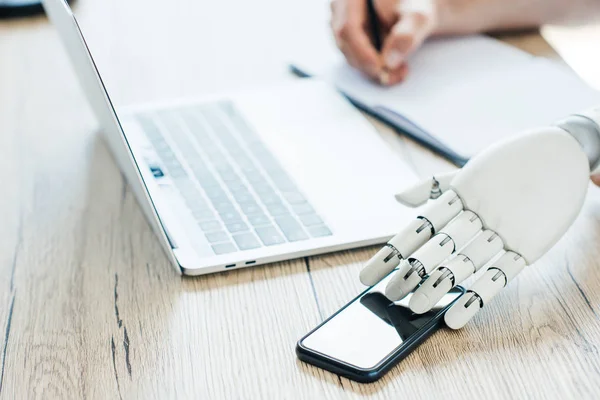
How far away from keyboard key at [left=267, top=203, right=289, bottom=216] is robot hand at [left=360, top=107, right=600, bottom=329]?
13 cm

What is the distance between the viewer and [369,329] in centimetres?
53

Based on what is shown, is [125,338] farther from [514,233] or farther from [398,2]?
[398,2]

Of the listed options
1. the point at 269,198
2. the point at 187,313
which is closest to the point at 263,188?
the point at 269,198

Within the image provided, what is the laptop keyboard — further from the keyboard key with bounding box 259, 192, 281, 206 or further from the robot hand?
the robot hand

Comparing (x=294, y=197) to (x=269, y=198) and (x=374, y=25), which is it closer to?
(x=269, y=198)

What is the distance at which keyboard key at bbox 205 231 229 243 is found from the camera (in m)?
0.64

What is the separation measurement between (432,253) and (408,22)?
465 mm

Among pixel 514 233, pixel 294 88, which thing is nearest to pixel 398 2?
pixel 294 88

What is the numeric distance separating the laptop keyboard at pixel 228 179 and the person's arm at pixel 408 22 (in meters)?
0.18

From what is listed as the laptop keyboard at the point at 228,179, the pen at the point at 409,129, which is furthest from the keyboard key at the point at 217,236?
the pen at the point at 409,129

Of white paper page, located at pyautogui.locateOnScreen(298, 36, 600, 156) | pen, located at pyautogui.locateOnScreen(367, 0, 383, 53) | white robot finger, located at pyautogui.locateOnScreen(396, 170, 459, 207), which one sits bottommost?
white paper page, located at pyautogui.locateOnScreen(298, 36, 600, 156)

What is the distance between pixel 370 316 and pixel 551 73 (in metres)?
0.48

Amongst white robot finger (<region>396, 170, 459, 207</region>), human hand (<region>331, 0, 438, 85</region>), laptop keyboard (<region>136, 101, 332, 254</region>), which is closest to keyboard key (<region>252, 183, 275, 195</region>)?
laptop keyboard (<region>136, 101, 332, 254</region>)

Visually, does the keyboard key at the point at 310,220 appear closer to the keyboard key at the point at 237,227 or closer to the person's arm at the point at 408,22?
the keyboard key at the point at 237,227
